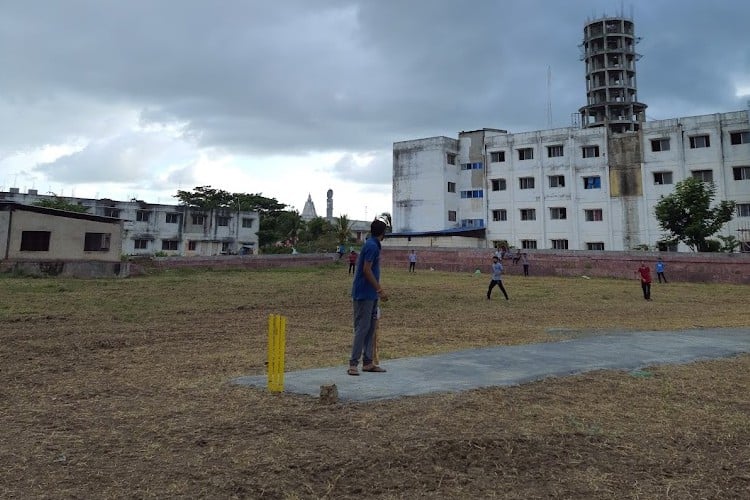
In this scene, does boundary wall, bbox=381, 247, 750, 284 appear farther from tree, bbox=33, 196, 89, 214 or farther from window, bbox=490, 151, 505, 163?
tree, bbox=33, 196, 89, 214

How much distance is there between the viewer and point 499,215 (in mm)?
Result: 55250

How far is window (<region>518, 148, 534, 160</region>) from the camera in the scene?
5327 cm

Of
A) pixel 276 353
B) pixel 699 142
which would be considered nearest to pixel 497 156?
pixel 699 142

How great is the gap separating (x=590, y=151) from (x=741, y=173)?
38.9ft

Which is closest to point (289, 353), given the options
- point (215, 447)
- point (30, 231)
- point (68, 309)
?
point (215, 447)

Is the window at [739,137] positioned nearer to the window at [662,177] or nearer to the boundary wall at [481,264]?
the window at [662,177]

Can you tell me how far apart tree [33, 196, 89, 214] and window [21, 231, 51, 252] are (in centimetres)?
2028

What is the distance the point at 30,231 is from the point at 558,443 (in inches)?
1238

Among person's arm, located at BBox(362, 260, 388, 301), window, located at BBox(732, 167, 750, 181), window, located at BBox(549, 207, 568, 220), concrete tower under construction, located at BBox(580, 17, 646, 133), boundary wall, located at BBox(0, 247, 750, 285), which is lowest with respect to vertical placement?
person's arm, located at BBox(362, 260, 388, 301)

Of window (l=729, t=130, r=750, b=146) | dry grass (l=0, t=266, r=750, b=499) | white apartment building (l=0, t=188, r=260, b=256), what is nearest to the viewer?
dry grass (l=0, t=266, r=750, b=499)

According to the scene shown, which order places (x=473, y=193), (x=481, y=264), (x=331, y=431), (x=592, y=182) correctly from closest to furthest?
→ (x=331, y=431) < (x=481, y=264) < (x=592, y=182) < (x=473, y=193)

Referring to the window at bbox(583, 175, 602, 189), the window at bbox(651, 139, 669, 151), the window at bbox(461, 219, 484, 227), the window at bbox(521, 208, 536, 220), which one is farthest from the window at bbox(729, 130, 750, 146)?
the window at bbox(461, 219, 484, 227)

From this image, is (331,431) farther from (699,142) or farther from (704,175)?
(699,142)

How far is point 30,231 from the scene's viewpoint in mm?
28969
